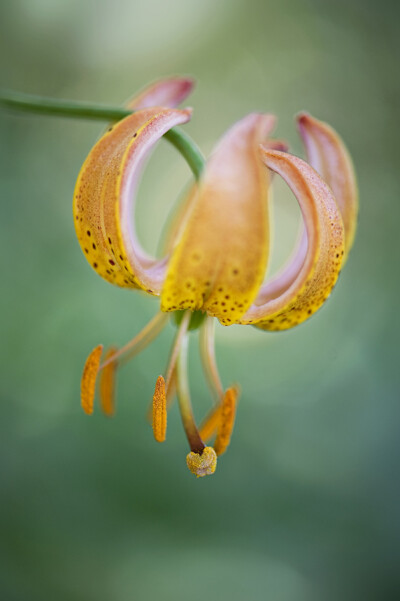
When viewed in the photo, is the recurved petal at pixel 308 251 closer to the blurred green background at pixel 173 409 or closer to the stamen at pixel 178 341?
the stamen at pixel 178 341

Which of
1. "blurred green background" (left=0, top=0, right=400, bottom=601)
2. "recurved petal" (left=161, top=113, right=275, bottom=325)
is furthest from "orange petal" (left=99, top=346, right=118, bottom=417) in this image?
"blurred green background" (left=0, top=0, right=400, bottom=601)

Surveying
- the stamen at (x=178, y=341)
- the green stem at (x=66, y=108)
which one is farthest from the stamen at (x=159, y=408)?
the green stem at (x=66, y=108)

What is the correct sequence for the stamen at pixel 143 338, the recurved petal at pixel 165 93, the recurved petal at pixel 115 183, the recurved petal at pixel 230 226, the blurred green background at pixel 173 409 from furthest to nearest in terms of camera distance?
the blurred green background at pixel 173 409
the stamen at pixel 143 338
the recurved petal at pixel 165 93
the recurved petal at pixel 115 183
the recurved petal at pixel 230 226

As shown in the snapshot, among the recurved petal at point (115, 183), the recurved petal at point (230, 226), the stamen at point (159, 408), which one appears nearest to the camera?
the recurved petal at point (230, 226)

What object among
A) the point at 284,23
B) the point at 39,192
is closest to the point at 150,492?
the point at 39,192

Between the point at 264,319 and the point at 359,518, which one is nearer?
the point at 264,319

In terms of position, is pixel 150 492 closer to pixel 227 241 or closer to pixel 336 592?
pixel 336 592

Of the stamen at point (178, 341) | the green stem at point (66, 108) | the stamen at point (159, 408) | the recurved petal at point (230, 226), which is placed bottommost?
the stamen at point (159, 408)
